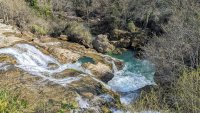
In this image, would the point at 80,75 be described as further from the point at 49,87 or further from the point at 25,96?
the point at 25,96

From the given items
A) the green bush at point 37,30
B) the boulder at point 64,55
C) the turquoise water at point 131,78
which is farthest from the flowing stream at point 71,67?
the green bush at point 37,30

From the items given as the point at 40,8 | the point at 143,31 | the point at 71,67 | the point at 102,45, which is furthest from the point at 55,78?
the point at 40,8

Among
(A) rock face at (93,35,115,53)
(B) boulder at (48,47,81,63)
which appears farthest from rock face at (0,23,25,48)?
(A) rock face at (93,35,115,53)

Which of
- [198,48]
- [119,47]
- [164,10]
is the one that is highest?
[198,48]

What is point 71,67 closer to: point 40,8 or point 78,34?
point 78,34

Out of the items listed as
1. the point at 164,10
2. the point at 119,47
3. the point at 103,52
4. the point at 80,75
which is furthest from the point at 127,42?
the point at 80,75

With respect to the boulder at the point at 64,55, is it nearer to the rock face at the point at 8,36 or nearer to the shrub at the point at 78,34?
the rock face at the point at 8,36

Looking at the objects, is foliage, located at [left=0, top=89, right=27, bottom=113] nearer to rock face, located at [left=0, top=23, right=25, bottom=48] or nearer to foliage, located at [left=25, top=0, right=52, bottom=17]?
rock face, located at [left=0, top=23, right=25, bottom=48]
